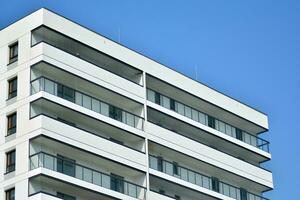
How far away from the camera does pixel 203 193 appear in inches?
3295

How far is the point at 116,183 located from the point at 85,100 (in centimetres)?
696

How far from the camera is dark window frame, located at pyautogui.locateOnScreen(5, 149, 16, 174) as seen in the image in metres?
71.6

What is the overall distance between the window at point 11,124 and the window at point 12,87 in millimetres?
1561

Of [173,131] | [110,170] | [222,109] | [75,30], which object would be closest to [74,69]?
[75,30]

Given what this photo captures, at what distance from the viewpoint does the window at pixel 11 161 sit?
71625 mm

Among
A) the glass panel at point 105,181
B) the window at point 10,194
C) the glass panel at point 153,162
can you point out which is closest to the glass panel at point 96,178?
the glass panel at point 105,181

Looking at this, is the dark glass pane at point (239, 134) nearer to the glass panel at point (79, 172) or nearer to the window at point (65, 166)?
the glass panel at point (79, 172)

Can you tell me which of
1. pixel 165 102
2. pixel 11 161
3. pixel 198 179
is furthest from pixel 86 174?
pixel 198 179

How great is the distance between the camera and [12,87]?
7450cm

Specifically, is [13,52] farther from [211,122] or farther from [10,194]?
[211,122]

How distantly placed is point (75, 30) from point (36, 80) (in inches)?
232

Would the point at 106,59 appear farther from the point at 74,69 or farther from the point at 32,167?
the point at 32,167

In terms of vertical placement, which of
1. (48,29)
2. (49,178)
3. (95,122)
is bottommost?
(49,178)

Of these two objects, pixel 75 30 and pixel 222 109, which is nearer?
pixel 75 30
